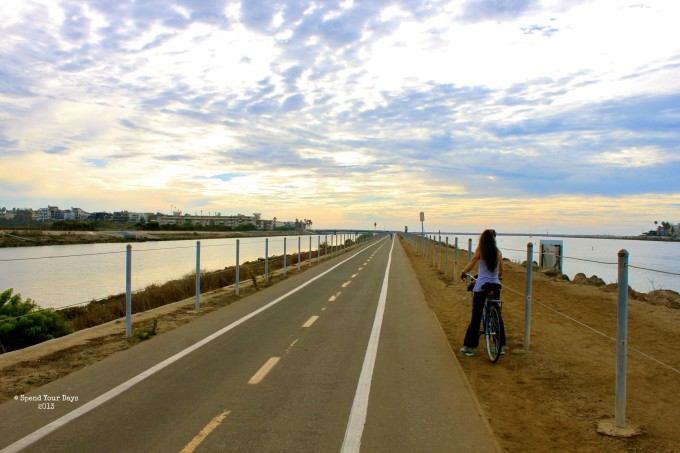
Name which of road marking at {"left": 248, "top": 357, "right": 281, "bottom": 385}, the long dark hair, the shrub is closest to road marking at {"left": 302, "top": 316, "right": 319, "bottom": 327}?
road marking at {"left": 248, "top": 357, "right": 281, "bottom": 385}

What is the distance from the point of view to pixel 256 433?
4543 mm

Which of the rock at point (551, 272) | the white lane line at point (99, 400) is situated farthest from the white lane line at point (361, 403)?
the rock at point (551, 272)

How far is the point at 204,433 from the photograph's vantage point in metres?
4.52

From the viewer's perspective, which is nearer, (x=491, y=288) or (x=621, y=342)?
(x=621, y=342)

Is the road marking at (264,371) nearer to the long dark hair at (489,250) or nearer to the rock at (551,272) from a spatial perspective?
the long dark hair at (489,250)

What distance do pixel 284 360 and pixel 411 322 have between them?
4.28m

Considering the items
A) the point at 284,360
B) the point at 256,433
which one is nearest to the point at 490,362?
the point at 284,360

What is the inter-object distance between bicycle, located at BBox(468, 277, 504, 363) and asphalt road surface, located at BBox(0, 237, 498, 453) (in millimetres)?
665

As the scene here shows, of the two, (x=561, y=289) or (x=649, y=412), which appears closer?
(x=649, y=412)

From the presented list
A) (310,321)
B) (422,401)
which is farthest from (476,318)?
(310,321)

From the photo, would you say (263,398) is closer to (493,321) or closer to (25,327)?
(493,321)

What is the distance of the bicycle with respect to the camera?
287 inches

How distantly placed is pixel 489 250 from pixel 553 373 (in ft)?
6.53

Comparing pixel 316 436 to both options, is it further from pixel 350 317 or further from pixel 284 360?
pixel 350 317
